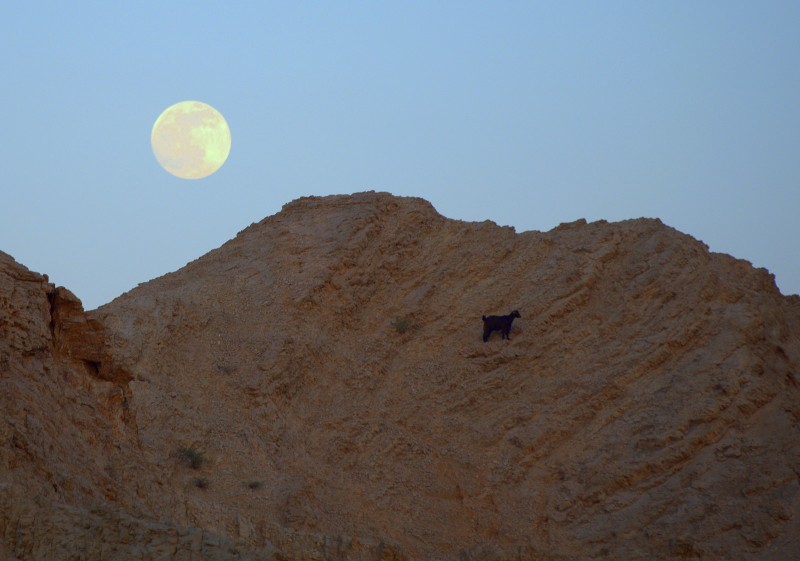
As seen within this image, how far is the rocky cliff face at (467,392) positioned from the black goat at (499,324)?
10.0 inches

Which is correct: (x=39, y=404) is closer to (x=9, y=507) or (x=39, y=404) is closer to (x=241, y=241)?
(x=9, y=507)

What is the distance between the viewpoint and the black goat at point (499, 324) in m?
26.6

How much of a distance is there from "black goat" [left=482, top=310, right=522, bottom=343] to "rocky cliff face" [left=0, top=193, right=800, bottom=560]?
0.25 metres

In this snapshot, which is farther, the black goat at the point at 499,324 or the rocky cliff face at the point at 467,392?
the black goat at the point at 499,324

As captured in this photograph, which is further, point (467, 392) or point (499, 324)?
point (499, 324)

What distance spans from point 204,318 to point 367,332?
3.69 metres

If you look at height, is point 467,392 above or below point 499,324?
below

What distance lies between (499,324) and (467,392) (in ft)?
6.07

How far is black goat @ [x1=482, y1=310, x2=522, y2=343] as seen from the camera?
2664 cm

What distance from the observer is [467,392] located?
25734mm

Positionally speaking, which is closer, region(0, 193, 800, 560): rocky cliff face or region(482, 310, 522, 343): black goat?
region(0, 193, 800, 560): rocky cliff face

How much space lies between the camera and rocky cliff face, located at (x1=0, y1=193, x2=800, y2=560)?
2180 cm

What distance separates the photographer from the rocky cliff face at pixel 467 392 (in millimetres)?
21797

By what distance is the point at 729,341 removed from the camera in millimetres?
25078
